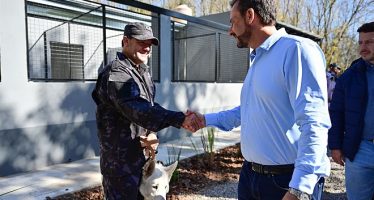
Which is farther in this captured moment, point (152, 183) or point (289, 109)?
point (152, 183)

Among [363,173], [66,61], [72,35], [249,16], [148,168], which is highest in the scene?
[72,35]

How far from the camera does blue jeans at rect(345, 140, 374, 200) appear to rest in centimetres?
263

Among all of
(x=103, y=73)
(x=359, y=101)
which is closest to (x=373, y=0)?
(x=359, y=101)

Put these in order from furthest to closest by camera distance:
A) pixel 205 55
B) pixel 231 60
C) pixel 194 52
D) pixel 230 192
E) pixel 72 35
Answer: pixel 194 52 → pixel 205 55 → pixel 231 60 → pixel 72 35 → pixel 230 192

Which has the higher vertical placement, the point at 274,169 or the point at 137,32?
the point at 137,32

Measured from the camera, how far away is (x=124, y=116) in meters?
2.17

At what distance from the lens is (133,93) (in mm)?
2113

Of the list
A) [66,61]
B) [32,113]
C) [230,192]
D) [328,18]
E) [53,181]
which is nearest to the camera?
[230,192]

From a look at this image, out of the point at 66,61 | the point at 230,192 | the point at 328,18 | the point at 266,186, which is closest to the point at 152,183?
the point at 266,186

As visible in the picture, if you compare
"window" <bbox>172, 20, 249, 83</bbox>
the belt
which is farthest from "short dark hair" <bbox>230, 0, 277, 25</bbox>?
"window" <bbox>172, 20, 249, 83</bbox>

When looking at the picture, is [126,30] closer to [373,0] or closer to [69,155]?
[69,155]

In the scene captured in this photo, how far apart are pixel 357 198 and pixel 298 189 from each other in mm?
1618

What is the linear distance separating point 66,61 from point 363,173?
24.6 ft

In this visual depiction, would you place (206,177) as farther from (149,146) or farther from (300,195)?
(300,195)
